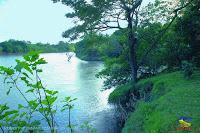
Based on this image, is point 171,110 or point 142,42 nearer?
point 171,110

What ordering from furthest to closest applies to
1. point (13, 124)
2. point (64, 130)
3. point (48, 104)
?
point (64, 130), point (13, 124), point (48, 104)

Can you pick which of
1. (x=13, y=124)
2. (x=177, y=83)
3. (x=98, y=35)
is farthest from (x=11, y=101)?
(x=13, y=124)

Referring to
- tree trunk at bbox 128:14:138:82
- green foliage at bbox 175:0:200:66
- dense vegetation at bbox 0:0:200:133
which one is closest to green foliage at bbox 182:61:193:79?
dense vegetation at bbox 0:0:200:133

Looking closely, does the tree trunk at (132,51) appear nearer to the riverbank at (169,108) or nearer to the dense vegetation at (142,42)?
the dense vegetation at (142,42)

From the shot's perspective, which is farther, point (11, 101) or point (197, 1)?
point (11, 101)

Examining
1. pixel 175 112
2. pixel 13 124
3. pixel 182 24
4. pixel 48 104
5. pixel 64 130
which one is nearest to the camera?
pixel 48 104

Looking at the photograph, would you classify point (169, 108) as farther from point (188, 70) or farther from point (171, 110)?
point (188, 70)

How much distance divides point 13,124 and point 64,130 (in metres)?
13.9

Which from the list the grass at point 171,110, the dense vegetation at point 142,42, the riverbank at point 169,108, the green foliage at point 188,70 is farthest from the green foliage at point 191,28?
the grass at point 171,110

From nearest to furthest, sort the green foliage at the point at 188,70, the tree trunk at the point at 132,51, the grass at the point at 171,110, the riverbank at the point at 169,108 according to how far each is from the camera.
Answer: the grass at the point at 171,110
the riverbank at the point at 169,108
the green foliage at the point at 188,70
the tree trunk at the point at 132,51

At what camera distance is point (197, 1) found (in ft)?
63.8

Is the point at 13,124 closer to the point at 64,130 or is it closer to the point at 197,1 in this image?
the point at 64,130

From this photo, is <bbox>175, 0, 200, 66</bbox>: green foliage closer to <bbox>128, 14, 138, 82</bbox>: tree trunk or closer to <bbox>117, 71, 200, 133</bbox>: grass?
<bbox>128, 14, 138, 82</bbox>: tree trunk

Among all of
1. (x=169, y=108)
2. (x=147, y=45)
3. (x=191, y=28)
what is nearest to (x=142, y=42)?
(x=147, y=45)
